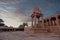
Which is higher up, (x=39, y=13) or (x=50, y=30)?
(x=39, y=13)

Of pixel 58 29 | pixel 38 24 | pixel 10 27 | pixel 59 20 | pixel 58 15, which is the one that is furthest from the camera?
pixel 10 27

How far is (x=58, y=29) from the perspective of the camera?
28.3 meters

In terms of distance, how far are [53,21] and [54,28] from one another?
11977 millimetres

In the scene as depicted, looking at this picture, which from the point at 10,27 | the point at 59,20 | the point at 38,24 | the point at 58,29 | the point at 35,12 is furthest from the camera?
the point at 10,27

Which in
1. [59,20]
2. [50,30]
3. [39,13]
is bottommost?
[50,30]

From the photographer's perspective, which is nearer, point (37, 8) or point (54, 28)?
point (54, 28)

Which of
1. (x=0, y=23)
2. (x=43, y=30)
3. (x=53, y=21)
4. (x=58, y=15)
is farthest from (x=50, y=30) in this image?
(x=0, y=23)

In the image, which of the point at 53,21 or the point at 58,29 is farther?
the point at 53,21

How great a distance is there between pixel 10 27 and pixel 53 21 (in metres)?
34.6

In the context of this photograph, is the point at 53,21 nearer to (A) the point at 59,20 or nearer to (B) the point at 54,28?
(A) the point at 59,20

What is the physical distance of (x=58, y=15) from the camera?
1190 inches

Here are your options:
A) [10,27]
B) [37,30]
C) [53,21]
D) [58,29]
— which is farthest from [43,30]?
[10,27]

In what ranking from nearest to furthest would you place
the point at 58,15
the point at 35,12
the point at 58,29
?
1. the point at 58,29
2. the point at 58,15
3. the point at 35,12

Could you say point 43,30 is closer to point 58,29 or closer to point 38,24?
point 58,29
